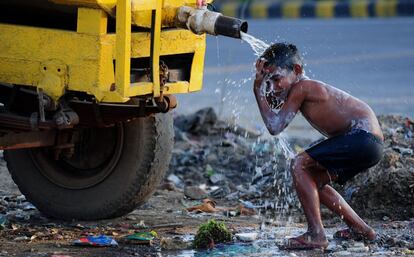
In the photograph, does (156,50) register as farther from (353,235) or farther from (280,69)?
(353,235)

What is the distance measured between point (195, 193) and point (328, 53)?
8.59 m

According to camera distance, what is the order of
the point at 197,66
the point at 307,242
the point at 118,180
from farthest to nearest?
the point at 118,180, the point at 197,66, the point at 307,242

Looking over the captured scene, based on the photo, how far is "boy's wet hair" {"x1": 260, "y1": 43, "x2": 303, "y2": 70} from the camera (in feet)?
22.1

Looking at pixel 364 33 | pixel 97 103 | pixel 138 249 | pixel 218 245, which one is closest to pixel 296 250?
pixel 218 245

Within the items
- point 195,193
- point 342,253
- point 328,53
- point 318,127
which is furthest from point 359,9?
point 342,253

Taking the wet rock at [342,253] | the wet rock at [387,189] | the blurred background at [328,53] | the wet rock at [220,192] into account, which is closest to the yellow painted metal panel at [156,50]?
the wet rock at [342,253]

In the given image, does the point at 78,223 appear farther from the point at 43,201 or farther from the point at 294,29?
the point at 294,29

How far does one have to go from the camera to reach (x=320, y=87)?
6.77 m

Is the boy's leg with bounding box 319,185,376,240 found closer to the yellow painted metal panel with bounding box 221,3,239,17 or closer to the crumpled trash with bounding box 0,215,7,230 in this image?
the crumpled trash with bounding box 0,215,7,230

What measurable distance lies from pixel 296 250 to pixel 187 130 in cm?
428

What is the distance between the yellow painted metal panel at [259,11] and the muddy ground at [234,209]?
14.1 meters

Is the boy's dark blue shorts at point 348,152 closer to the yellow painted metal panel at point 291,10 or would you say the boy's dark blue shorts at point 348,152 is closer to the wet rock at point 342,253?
the wet rock at point 342,253

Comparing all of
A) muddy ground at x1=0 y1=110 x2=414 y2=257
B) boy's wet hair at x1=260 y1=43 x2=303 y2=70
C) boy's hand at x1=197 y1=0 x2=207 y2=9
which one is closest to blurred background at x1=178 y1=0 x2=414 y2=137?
muddy ground at x1=0 y1=110 x2=414 y2=257

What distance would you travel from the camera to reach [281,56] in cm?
673
